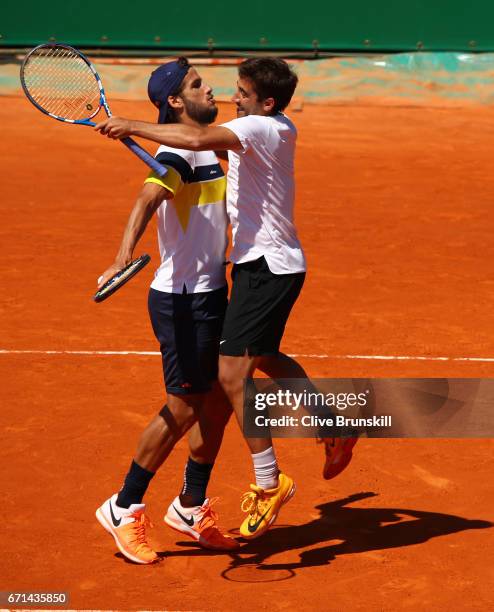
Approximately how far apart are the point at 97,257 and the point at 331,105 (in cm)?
993

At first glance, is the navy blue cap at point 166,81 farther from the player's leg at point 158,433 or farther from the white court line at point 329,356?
the white court line at point 329,356

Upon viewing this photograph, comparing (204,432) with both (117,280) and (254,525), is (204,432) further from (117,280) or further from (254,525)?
(117,280)

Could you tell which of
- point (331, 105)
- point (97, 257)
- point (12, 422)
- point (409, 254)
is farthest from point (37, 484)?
point (331, 105)

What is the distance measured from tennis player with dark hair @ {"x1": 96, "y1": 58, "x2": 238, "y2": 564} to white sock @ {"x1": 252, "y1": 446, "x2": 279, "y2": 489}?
16.5 inches

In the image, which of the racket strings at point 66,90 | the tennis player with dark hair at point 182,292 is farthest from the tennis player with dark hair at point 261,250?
the racket strings at point 66,90

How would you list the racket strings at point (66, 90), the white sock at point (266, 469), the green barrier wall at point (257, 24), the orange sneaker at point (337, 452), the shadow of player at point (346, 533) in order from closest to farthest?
the white sock at point (266, 469) < the shadow of player at point (346, 533) < the orange sneaker at point (337, 452) < the racket strings at point (66, 90) < the green barrier wall at point (257, 24)

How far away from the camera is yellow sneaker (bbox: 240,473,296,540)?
5.61 meters

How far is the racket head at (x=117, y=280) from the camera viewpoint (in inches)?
199

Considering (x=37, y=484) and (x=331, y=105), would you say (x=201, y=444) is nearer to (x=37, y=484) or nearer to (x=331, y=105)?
(x=37, y=484)

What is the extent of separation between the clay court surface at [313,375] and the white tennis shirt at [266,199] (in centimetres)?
154

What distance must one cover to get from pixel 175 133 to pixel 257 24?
17206mm

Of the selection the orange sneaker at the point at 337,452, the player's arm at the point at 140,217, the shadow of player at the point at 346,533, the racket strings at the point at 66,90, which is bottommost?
the shadow of player at the point at 346,533

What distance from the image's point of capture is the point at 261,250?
560cm

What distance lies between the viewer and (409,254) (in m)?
12.4
